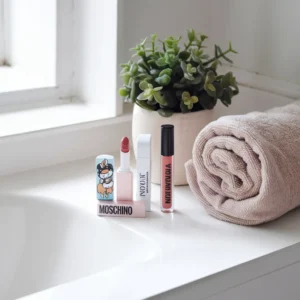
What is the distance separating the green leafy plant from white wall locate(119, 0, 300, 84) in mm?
165

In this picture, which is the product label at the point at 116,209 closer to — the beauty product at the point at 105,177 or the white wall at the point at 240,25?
the beauty product at the point at 105,177

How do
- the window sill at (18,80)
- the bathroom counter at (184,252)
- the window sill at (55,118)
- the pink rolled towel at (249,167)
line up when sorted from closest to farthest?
the bathroom counter at (184,252), the pink rolled towel at (249,167), the window sill at (55,118), the window sill at (18,80)

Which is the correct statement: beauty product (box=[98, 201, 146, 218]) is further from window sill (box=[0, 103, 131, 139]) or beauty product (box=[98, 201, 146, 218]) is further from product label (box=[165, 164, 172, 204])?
window sill (box=[0, 103, 131, 139])

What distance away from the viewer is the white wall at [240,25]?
142 centimetres

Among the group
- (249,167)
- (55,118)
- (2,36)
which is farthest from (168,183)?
(2,36)

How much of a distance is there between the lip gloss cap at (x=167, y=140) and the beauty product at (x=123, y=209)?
9cm

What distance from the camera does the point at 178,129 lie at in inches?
49.5

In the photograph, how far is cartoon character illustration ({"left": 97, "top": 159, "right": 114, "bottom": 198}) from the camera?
1.16m

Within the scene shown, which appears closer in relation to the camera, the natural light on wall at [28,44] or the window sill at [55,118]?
the window sill at [55,118]

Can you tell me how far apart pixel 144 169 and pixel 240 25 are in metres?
0.46

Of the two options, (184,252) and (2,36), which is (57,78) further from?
(184,252)

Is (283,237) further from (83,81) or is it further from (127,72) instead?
(83,81)

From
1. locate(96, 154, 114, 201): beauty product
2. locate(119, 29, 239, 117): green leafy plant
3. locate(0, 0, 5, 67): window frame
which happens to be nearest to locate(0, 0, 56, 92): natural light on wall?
locate(0, 0, 5, 67): window frame

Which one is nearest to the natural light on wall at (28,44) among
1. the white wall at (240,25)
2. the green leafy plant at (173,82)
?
the white wall at (240,25)
